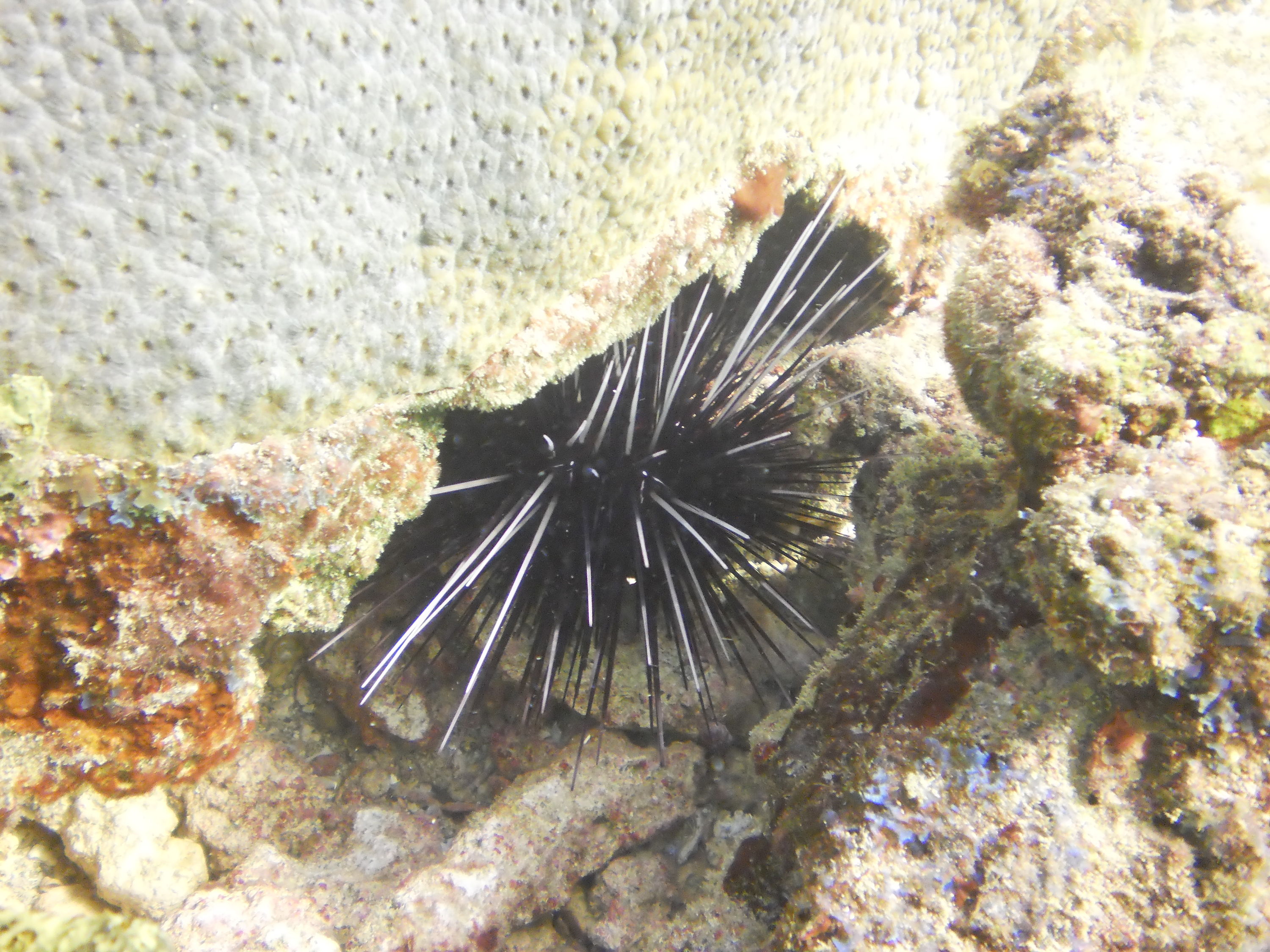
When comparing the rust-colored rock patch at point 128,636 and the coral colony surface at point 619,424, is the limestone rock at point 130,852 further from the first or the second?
the rust-colored rock patch at point 128,636

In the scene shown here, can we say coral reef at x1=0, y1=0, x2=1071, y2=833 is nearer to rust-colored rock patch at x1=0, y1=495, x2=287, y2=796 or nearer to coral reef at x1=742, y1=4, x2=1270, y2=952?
rust-colored rock patch at x1=0, y1=495, x2=287, y2=796

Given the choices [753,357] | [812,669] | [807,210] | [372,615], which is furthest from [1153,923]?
[372,615]

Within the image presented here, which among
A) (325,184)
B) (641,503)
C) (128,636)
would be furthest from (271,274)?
(641,503)

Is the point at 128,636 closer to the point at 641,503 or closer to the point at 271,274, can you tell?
the point at 271,274

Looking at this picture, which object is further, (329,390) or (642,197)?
(642,197)

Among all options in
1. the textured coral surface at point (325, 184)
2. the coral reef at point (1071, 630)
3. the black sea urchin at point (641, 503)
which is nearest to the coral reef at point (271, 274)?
the textured coral surface at point (325, 184)

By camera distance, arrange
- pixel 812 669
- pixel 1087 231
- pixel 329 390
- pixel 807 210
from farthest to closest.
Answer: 1. pixel 807 210
2. pixel 812 669
3. pixel 1087 231
4. pixel 329 390

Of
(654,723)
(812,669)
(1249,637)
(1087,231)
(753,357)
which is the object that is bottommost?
(654,723)

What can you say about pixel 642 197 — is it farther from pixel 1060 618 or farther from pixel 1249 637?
pixel 1249 637
